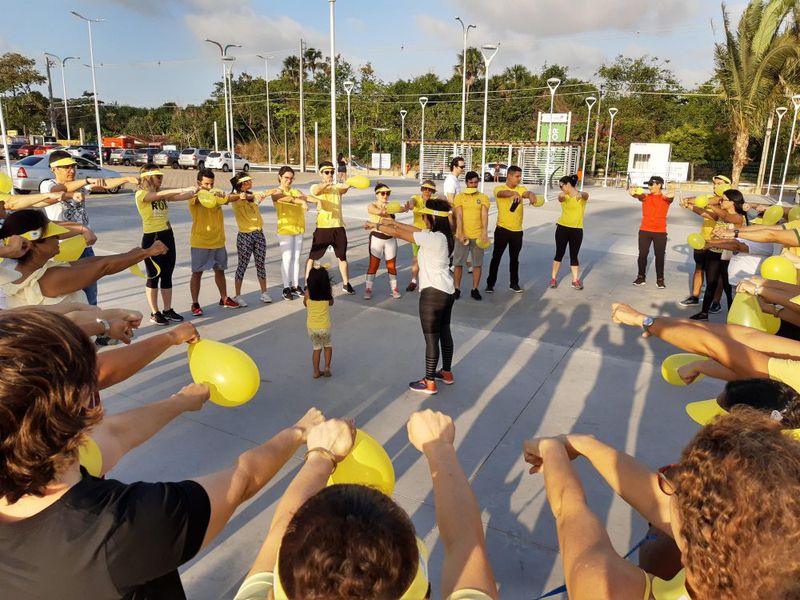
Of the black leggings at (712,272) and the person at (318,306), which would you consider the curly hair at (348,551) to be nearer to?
the person at (318,306)

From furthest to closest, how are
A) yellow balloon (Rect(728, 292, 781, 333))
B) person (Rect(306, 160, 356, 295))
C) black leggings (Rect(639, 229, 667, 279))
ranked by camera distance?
1. black leggings (Rect(639, 229, 667, 279))
2. person (Rect(306, 160, 356, 295))
3. yellow balloon (Rect(728, 292, 781, 333))

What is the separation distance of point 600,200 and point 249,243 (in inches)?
692

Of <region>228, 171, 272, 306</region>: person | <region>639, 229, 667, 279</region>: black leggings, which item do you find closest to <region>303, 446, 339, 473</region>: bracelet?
<region>228, 171, 272, 306</region>: person

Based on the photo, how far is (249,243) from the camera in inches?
273

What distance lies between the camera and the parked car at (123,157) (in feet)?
120

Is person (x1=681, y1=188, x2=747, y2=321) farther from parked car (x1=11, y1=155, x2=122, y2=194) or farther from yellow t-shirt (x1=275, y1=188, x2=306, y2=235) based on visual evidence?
parked car (x1=11, y1=155, x2=122, y2=194)

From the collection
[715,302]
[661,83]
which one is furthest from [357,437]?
[661,83]

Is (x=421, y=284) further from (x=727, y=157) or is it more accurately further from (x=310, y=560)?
(x=727, y=157)

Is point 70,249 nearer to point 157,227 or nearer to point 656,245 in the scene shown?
point 157,227

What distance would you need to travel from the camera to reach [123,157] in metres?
36.5

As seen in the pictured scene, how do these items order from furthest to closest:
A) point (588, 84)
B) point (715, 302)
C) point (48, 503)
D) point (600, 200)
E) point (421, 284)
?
point (588, 84) → point (600, 200) → point (715, 302) → point (421, 284) → point (48, 503)

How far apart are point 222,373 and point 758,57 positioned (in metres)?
31.4

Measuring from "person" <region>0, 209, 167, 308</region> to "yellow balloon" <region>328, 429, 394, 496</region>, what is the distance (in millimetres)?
1918

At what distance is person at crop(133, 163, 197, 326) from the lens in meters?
5.83
